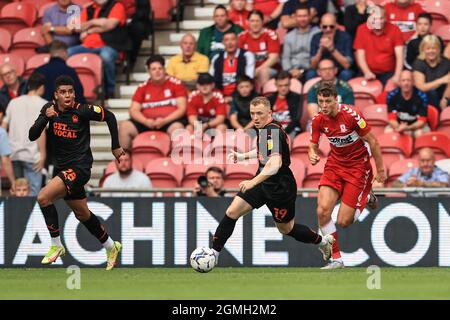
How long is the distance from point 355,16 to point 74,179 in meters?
6.73

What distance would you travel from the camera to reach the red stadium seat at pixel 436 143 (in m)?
18.8

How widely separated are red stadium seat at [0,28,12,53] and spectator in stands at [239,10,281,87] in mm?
4147

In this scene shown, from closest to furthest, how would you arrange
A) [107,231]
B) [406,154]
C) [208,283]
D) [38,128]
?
[208,283] → [38,128] → [107,231] → [406,154]

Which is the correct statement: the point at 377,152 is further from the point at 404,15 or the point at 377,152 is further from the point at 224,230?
the point at 404,15

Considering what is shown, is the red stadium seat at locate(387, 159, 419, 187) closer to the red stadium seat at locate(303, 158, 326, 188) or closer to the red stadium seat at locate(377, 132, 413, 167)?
the red stadium seat at locate(377, 132, 413, 167)

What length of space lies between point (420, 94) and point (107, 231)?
496cm

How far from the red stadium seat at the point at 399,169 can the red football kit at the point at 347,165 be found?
2.61m

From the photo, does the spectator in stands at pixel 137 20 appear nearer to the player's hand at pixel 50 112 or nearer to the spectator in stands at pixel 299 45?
the spectator in stands at pixel 299 45

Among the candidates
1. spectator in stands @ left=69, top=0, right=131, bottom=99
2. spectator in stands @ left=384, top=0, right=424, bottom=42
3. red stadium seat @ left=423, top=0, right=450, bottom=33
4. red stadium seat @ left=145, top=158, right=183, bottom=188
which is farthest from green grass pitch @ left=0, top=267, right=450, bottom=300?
red stadium seat @ left=423, top=0, right=450, bottom=33

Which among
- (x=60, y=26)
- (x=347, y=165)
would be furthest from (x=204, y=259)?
(x=60, y=26)

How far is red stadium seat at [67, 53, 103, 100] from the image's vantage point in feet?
68.0
